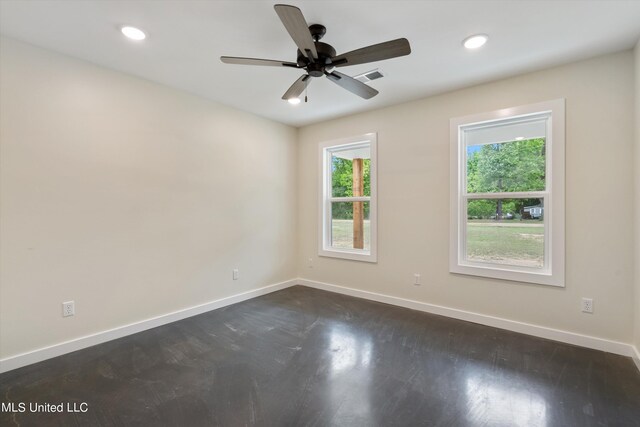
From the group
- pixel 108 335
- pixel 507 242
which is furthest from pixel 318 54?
pixel 108 335

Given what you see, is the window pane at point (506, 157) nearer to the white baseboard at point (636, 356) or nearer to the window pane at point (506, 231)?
the window pane at point (506, 231)

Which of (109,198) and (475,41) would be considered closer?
(475,41)

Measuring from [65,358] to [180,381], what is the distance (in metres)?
1.16

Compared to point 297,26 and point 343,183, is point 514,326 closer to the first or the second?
point 343,183

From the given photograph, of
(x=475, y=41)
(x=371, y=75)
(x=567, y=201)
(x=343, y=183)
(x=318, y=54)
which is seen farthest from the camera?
(x=343, y=183)

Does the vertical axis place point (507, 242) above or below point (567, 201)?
below

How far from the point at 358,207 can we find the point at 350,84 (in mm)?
2227

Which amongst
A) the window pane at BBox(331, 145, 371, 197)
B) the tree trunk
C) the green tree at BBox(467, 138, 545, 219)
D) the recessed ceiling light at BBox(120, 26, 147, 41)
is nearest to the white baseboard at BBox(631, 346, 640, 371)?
the green tree at BBox(467, 138, 545, 219)

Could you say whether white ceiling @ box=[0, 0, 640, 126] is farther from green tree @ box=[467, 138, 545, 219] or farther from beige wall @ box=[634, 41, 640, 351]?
green tree @ box=[467, 138, 545, 219]

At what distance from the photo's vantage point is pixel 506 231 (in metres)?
3.15

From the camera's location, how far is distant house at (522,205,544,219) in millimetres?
2941

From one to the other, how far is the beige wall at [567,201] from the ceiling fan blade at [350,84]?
1.38 metres

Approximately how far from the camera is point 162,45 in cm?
243

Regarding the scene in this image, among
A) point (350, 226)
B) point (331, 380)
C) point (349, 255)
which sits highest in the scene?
point (350, 226)
